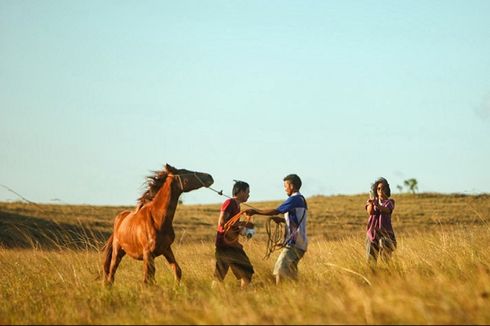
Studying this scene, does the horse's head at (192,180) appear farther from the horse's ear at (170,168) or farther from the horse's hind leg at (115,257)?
the horse's hind leg at (115,257)

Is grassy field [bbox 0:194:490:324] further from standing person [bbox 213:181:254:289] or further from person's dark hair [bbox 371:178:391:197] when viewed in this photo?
person's dark hair [bbox 371:178:391:197]

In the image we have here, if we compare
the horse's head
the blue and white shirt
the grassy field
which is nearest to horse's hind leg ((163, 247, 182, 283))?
the grassy field

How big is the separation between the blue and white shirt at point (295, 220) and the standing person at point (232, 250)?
631 millimetres

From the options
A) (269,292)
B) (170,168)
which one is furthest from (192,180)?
(269,292)

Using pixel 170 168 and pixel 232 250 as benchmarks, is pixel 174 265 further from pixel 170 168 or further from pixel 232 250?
pixel 170 168

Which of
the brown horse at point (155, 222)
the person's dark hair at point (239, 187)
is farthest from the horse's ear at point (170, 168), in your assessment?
the person's dark hair at point (239, 187)

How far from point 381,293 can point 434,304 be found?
642 mm

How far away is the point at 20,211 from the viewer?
33.7 meters

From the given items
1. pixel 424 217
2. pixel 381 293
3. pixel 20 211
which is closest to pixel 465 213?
pixel 424 217

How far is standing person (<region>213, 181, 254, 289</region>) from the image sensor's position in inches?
326

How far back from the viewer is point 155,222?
8.50m

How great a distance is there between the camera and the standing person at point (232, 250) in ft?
27.2

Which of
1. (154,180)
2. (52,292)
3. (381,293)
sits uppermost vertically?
(154,180)

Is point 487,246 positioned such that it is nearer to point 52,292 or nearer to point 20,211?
point 52,292
